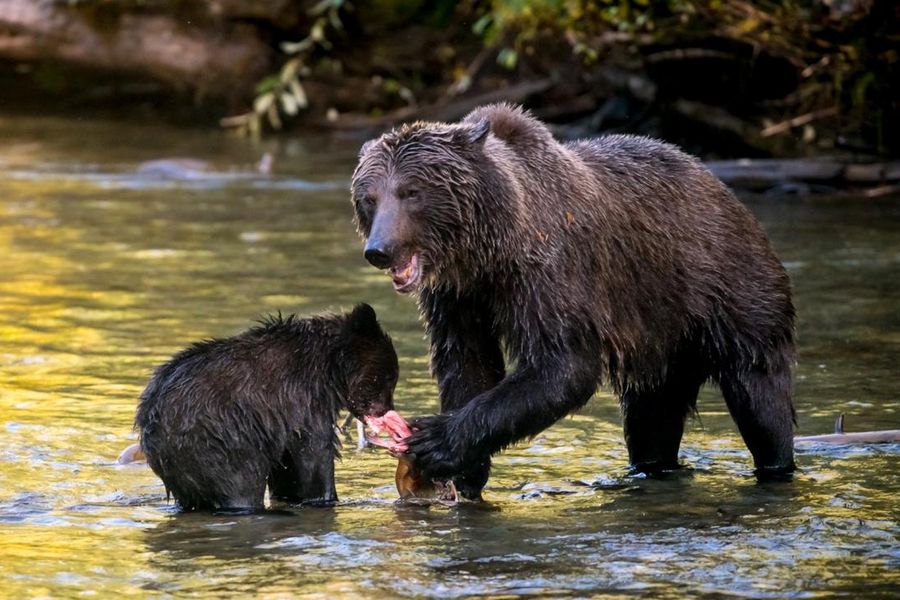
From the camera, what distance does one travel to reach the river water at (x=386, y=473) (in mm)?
5719

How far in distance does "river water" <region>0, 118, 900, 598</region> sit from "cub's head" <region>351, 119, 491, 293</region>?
1076mm

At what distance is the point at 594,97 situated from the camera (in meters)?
19.4

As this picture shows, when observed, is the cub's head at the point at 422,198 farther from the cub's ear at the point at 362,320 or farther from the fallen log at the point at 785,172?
the fallen log at the point at 785,172

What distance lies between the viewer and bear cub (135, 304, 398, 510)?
670cm

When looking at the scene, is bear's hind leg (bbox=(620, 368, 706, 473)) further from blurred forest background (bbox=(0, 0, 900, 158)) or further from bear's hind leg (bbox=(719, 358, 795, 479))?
blurred forest background (bbox=(0, 0, 900, 158))

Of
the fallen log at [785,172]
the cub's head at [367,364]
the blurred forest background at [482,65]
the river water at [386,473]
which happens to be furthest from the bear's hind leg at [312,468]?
the blurred forest background at [482,65]

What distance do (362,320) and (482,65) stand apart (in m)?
15.2

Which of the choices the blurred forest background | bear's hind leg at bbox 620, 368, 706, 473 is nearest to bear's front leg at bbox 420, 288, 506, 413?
bear's hind leg at bbox 620, 368, 706, 473

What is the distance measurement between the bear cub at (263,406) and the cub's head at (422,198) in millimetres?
689

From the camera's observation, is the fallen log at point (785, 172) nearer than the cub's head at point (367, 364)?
No

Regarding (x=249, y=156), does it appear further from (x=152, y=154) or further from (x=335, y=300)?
(x=335, y=300)

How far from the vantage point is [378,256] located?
6559 millimetres

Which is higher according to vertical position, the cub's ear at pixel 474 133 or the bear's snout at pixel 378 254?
the cub's ear at pixel 474 133

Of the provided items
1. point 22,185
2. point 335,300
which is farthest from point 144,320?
point 22,185
